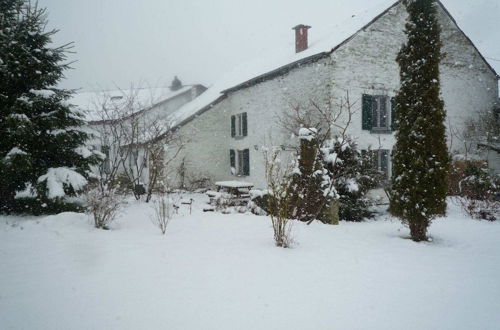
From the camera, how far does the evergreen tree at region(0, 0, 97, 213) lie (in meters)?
7.68

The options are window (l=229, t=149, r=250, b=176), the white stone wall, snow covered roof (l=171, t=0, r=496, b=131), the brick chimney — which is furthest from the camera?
window (l=229, t=149, r=250, b=176)

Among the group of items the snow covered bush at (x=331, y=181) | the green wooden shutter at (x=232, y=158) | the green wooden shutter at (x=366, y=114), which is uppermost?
the green wooden shutter at (x=366, y=114)

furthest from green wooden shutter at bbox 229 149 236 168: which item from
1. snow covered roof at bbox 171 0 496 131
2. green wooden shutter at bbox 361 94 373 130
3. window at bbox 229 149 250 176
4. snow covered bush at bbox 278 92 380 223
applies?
snow covered bush at bbox 278 92 380 223

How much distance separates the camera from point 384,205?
42.7 ft

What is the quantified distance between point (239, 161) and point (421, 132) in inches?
536

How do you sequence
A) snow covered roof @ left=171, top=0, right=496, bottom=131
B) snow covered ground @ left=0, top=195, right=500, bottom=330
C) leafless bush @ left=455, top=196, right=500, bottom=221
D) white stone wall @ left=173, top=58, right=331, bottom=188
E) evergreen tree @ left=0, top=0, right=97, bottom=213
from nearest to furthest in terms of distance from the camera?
snow covered ground @ left=0, top=195, right=500, bottom=330 < evergreen tree @ left=0, top=0, right=97, bottom=213 < leafless bush @ left=455, top=196, right=500, bottom=221 < snow covered roof @ left=171, top=0, right=496, bottom=131 < white stone wall @ left=173, top=58, right=331, bottom=188

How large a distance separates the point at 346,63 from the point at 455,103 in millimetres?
6533

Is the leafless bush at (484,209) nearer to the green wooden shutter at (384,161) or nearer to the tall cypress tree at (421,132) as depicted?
the tall cypress tree at (421,132)

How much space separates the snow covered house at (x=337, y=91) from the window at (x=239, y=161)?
6 centimetres

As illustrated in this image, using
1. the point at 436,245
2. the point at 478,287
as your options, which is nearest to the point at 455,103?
the point at 436,245

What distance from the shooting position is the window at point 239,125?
59.7 feet

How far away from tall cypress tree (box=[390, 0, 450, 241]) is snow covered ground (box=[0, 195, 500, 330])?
74 centimetres

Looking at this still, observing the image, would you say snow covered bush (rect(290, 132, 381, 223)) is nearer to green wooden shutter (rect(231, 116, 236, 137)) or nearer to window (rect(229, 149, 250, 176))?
window (rect(229, 149, 250, 176))

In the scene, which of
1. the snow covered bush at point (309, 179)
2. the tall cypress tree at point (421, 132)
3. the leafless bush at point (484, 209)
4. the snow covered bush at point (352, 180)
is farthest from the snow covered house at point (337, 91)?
the tall cypress tree at point (421, 132)
